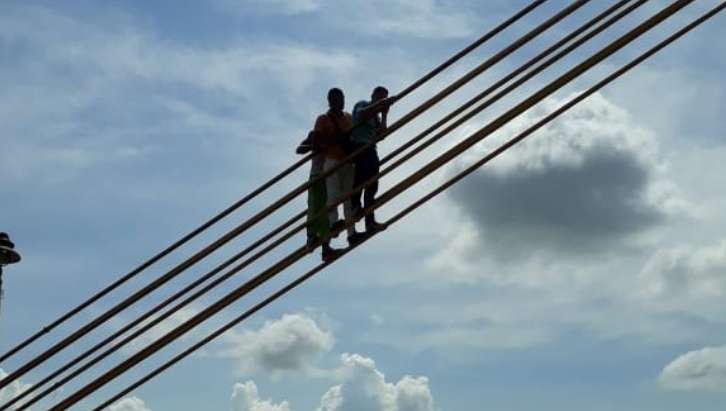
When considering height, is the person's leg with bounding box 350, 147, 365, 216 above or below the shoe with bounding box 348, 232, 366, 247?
above

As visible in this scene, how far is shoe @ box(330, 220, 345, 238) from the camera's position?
19.7m

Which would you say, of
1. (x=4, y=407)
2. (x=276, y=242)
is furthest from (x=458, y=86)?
(x=4, y=407)

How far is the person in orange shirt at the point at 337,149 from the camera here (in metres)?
20.1

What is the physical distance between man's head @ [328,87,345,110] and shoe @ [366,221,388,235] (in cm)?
151

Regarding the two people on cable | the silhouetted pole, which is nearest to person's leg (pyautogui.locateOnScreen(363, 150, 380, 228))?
the two people on cable

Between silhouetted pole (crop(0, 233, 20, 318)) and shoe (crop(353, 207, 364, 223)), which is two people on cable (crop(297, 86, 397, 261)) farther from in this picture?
silhouetted pole (crop(0, 233, 20, 318))

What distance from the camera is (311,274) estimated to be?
18344 mm

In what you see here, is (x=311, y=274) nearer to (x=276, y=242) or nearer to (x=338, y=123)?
(x=276, y=242)

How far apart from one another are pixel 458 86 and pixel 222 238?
3251 millimetres

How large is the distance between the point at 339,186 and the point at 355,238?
680 millimetres

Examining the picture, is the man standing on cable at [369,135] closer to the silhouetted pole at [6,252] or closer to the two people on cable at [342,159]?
the two people on cable at [342,159]

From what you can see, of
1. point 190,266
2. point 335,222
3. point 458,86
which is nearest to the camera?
point 458,86

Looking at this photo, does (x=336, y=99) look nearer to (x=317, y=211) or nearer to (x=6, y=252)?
(x=317, y=211)

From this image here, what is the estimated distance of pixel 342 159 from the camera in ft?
65.6
